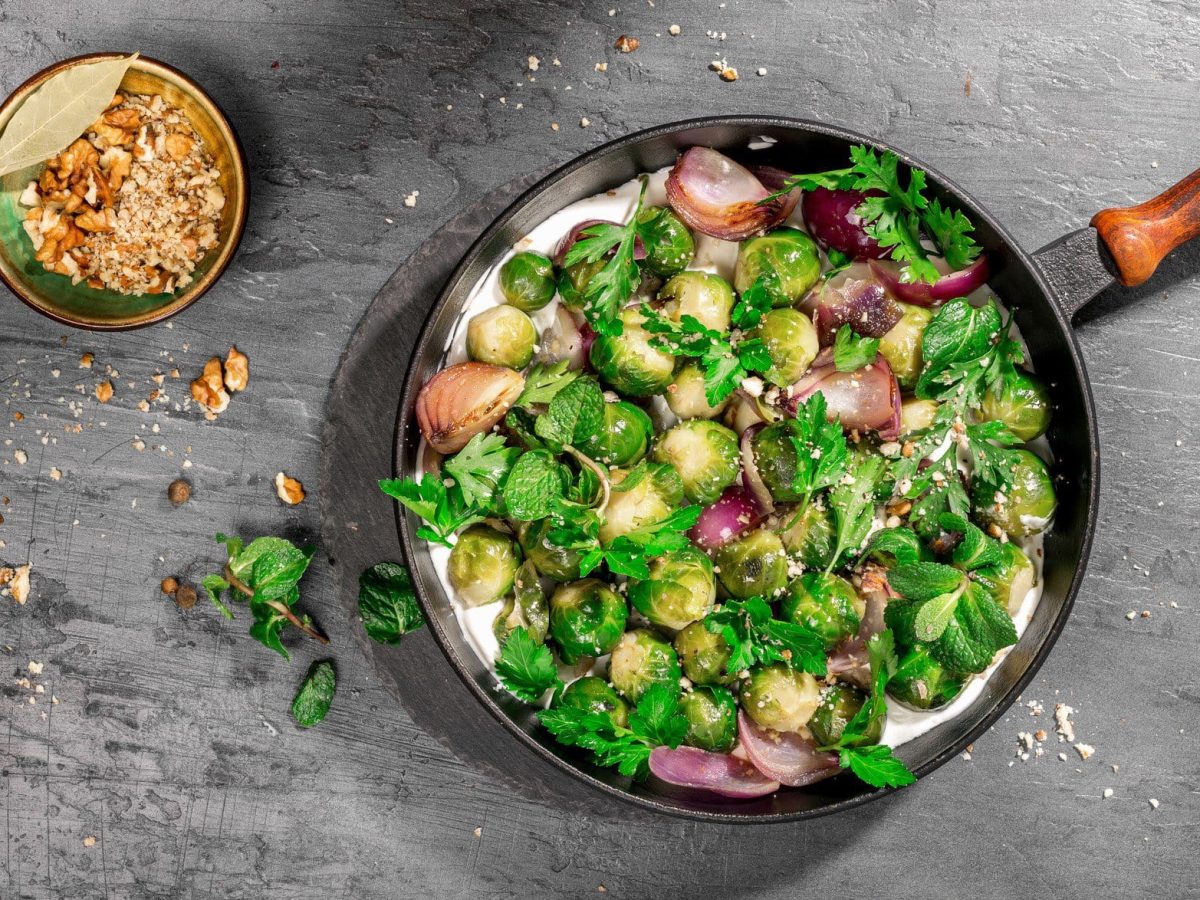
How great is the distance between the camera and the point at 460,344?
6.15 ft

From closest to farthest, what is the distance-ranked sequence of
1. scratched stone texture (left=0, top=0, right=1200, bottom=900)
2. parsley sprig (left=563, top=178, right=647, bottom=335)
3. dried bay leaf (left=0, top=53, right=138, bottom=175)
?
parsley sprig (left=563, top=178, right=647, bottom=335)
dried bay leaf (left=0, top=53, right=138, bottom=175)
scratched stone texture (left=0, top=0, right=1200, bottom=900)

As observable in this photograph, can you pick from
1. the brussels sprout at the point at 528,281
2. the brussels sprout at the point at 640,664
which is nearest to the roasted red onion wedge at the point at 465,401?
the brussels sprout at the point at 528,281

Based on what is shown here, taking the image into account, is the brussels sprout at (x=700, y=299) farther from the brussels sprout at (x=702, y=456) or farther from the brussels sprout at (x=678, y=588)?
the brussels sprout at (x=678, y=588)

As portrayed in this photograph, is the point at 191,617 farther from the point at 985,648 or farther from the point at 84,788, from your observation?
the point at 985,648

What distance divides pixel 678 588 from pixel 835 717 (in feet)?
1.33

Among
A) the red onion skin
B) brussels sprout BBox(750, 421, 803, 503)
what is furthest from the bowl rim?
brussels sprout BBox(750, 421, 803, 503)

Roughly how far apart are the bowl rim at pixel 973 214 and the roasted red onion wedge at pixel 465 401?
1.8 inches

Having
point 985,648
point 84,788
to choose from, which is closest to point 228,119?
point 84,788

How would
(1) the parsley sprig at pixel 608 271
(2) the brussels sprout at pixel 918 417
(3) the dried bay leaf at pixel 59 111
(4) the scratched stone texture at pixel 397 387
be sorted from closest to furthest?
(1) the parsley sprig at pixel 608 271 → (2) the brussels sprout at pixel 918 417 → (3) the dried bay leaf at pixel 59 111 → (4) the scratched stone texture at pixel 397 387

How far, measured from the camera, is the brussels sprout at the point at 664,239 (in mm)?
1771

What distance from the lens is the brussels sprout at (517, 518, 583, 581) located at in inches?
71.1

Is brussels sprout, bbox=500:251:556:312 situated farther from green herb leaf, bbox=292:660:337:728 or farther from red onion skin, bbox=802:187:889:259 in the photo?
green herb leaf, bbox=292:660:337:728

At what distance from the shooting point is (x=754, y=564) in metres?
1.80

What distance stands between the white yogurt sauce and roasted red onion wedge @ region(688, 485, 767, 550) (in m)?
0.22
